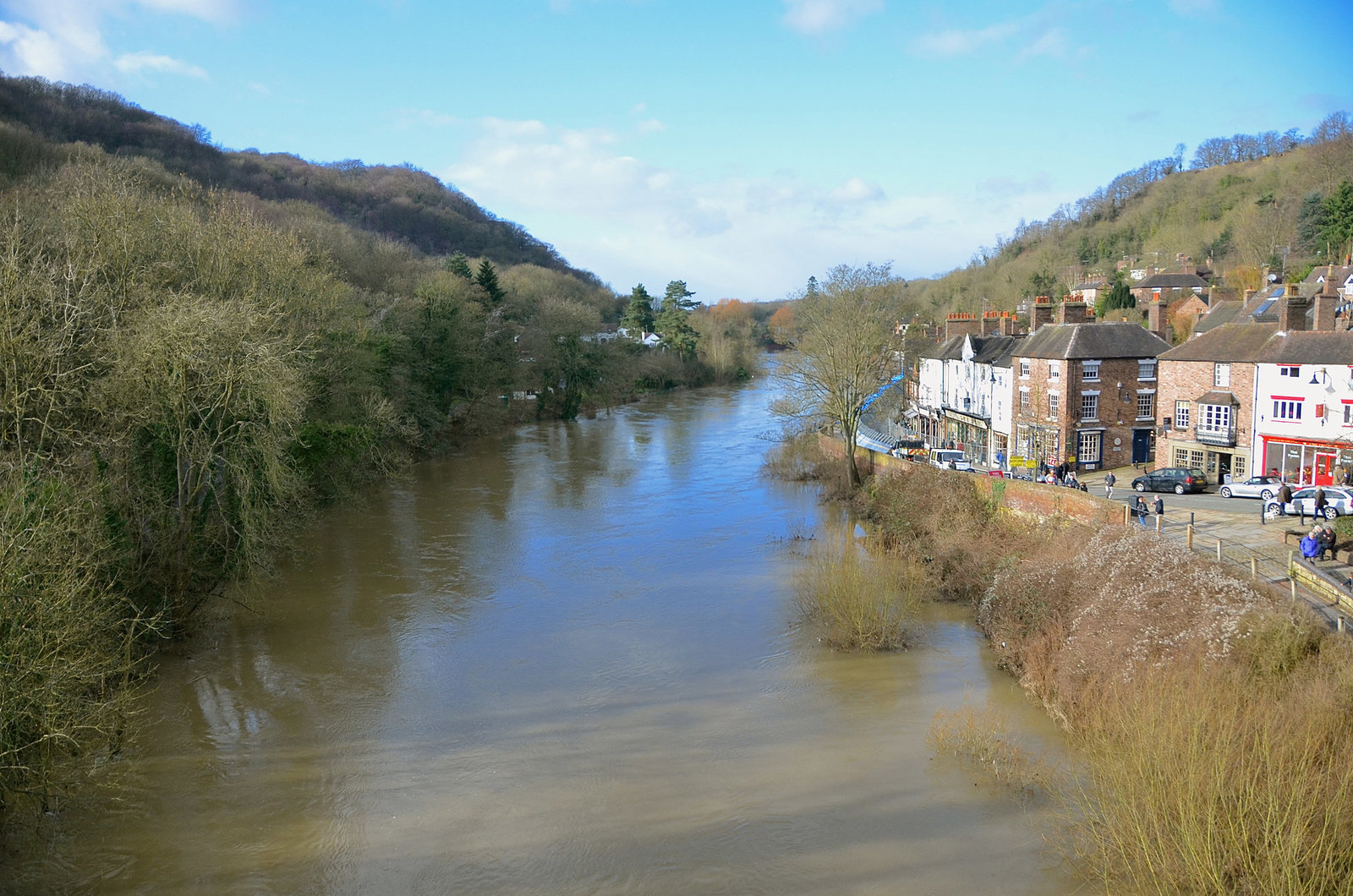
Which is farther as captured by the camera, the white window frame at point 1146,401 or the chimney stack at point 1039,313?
the chimney stack at point 1039,313

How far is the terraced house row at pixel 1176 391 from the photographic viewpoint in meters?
24.2

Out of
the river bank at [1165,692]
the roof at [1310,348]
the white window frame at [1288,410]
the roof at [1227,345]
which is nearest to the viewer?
the river bank at [1165,692]

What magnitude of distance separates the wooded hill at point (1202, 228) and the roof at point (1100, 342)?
858 inches

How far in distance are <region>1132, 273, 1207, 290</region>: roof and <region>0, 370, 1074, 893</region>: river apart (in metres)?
43.0

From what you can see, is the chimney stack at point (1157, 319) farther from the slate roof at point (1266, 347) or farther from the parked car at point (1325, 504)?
the parked car at point (1325, 504)

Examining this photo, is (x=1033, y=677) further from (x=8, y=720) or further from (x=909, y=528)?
(x=8, y=720)

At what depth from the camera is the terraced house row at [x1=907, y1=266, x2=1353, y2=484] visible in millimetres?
24250

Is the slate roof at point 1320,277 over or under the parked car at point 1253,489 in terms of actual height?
over

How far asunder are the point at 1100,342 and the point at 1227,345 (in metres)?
3.65

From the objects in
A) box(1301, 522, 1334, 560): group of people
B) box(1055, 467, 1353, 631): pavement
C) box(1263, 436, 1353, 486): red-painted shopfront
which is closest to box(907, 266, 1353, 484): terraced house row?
box(1263, 436, 1353, 486): red-painted shopfront

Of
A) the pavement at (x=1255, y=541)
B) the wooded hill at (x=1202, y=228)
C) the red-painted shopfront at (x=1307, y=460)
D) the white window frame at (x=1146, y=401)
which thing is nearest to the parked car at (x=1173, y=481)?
the pavement at (x=1255, y=541)

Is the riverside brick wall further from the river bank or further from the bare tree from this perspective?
the bare tree

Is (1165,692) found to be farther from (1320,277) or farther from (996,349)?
(1320,277)

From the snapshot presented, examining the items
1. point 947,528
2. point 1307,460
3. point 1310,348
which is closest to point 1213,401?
point 1310,348
